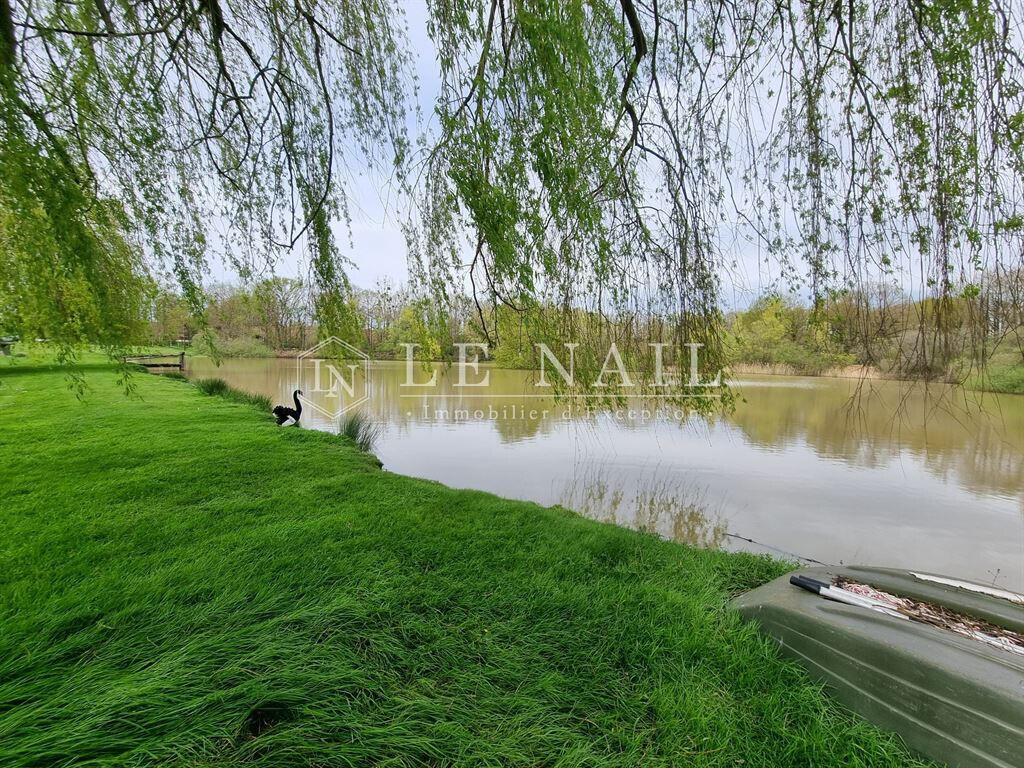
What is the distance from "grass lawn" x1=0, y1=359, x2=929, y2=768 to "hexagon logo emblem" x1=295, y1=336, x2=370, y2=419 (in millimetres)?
909

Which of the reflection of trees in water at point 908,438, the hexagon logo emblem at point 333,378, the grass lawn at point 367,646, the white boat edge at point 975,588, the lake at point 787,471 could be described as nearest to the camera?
the grass lawn at point 367,646

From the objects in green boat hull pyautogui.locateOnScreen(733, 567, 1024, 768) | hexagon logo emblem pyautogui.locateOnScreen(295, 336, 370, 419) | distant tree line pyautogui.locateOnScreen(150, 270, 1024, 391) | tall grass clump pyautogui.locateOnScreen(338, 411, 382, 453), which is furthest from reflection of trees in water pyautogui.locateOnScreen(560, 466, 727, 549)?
tall grass clump pyautogui.locateOnScreen(338, 411, 382, 453)

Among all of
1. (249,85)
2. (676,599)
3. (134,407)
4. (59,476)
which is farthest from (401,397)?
(676,599)

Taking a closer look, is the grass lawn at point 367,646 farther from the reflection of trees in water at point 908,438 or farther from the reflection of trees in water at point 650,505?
the reflection of trees in water at point 908,438

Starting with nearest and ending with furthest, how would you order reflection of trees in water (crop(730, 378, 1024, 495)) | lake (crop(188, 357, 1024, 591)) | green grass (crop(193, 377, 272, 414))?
1. lake (crop(188, 357, 1024, 591))
2. reflection of trees in water (crop(730, 378, 1024, 495))
3. green grass (crop(193, 377, 272, 414))

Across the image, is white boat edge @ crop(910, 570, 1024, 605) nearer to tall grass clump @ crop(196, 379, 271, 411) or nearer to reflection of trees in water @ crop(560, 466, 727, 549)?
reflection of trees in water @ crop(560, 466, 727, 549)

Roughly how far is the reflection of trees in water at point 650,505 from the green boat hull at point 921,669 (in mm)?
2090

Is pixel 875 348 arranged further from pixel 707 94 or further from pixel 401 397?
pixel 401 397

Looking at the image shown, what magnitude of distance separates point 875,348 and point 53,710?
272 centimetres

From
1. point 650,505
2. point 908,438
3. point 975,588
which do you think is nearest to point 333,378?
point 650,505

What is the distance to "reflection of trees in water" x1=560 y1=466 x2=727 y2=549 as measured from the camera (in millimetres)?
4012

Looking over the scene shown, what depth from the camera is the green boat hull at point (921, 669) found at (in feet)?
3.52

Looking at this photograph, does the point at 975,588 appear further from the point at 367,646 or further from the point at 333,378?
the point at 333,378

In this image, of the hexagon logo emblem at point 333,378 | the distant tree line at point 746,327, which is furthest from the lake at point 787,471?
the hexagon logo emblem at point 333,378
